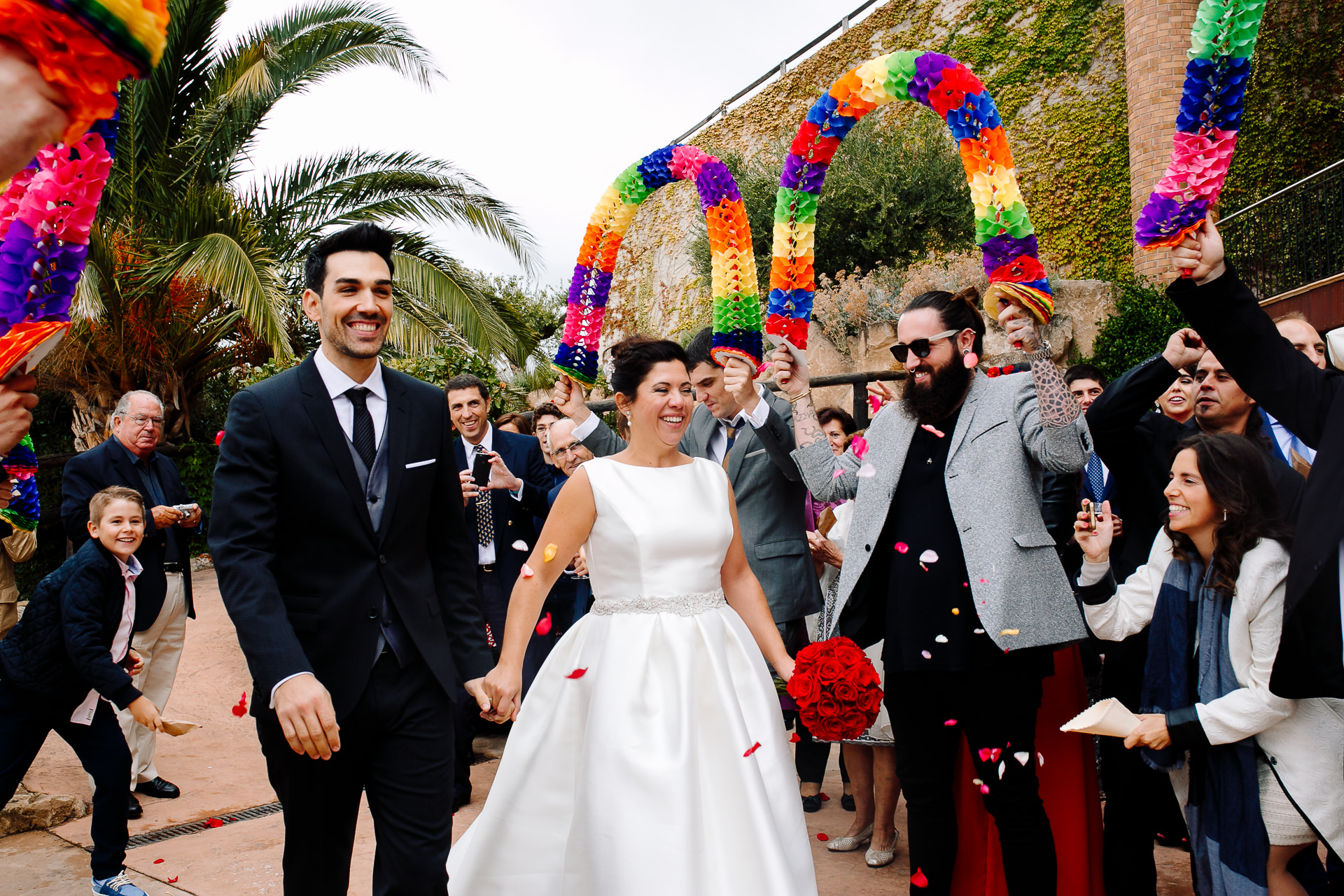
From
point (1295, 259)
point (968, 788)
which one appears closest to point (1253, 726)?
point (968, 788)

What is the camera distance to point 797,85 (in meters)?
21.2

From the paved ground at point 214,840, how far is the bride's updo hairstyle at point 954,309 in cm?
227

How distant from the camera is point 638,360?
345 cm

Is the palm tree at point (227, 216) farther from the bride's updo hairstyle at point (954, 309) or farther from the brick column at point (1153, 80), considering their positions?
the brick column at point (1153, 80)

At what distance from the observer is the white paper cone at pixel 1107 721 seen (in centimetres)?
280

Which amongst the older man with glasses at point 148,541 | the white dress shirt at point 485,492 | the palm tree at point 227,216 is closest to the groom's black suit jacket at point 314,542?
the white dress shirt at point 485,492

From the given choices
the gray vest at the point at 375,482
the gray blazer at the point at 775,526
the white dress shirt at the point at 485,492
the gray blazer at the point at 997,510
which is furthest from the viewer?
the white dress shirt at the point at 485,492

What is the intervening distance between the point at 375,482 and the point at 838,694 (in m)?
1.59

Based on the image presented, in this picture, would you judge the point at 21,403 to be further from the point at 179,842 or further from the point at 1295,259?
the point at 1295,259

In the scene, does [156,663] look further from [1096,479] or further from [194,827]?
[1096,479]

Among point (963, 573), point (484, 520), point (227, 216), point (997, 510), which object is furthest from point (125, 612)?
point (227, 216)

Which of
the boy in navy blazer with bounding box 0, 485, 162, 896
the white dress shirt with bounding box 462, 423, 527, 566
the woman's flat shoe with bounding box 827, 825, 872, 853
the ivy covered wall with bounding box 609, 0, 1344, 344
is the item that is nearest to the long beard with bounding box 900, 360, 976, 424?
the woman's flat shoe with bounding box 827, 825, 872, 853

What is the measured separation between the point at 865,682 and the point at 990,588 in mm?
531

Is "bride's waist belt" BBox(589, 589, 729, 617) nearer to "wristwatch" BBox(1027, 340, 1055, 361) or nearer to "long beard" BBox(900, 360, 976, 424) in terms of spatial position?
"long beard" BBox(900, 360, 976, 424)
